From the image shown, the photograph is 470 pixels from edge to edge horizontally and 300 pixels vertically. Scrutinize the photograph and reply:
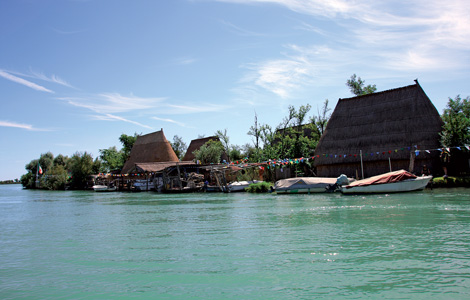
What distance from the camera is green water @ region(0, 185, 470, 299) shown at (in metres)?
8.05

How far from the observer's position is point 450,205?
1986 centimetres

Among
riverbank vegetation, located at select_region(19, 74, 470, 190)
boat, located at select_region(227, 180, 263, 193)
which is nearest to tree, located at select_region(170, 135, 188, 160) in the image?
riverbank vegetation, located at select_region(19, 74, 470, 190)

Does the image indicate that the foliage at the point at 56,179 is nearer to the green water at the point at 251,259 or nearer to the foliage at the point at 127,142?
the foliage at the point at 127,142

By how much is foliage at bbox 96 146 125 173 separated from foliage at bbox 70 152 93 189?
2504 millimetres

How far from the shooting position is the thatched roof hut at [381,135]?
32.9 metres

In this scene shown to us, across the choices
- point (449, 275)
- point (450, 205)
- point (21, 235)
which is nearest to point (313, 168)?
point (450, 205)

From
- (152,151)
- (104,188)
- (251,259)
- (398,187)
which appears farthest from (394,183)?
(104,188)

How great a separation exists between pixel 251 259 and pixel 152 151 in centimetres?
6153

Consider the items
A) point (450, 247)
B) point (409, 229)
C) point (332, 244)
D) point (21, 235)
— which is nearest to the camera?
point (450, 247)

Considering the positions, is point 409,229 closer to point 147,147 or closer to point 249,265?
point 249,265

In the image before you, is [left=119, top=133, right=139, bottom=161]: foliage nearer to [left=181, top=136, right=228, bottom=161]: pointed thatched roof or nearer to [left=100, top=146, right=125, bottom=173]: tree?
[left=100, top=146, right=125, bottom=173]: tree

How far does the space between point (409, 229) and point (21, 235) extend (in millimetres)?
16017

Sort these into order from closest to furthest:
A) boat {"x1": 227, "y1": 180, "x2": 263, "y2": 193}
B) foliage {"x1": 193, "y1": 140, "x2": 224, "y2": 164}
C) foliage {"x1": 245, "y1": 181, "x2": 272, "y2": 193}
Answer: foliage {"x1": 245, "y1": 181, "x2": 272, "y2": 193} → boat {"x1": 227, "y1": 180, "x2": 263, "y2": 193} → foliage {"x1": 193, "y1": 140, "x2": 224, "y2": 164}

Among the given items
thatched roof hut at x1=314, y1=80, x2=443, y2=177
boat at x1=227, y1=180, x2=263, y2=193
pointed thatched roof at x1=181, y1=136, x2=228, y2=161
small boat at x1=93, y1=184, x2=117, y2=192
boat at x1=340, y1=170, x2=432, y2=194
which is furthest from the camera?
pointed thatched roof at x1=181, y1=136, x2=228, y2=161
